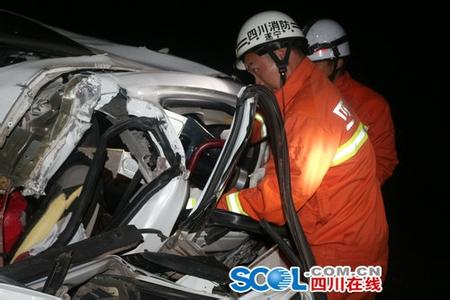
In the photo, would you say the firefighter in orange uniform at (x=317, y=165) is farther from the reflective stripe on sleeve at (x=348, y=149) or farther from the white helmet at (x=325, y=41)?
the white helmet at (x=325, y=41)

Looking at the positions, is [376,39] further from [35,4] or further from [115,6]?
[35,4]

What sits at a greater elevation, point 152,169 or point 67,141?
point 67,141

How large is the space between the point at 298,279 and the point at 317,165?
53 centimetres

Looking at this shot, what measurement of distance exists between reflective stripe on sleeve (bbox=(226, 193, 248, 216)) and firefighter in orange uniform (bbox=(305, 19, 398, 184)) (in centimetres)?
165

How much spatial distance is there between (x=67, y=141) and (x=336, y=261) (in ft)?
4.93

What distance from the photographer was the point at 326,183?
256 cm

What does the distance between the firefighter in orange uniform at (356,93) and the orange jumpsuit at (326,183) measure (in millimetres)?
1101

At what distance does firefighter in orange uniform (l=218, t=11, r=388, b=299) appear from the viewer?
241cm

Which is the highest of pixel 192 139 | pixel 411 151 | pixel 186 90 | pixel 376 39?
pixel 186 90

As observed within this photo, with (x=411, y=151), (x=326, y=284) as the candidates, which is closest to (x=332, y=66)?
(x=326, y=284)

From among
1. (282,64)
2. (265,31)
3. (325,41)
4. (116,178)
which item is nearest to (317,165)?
(282,64)

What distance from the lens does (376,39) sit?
37.5 ft

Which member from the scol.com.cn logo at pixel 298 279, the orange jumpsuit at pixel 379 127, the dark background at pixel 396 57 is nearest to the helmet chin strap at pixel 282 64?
the scol.com.cn logo at pixel 298 279

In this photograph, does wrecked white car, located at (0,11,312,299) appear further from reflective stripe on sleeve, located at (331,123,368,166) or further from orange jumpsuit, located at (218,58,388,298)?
reflective stripe on sleeve, located at (331,123,368,166)
